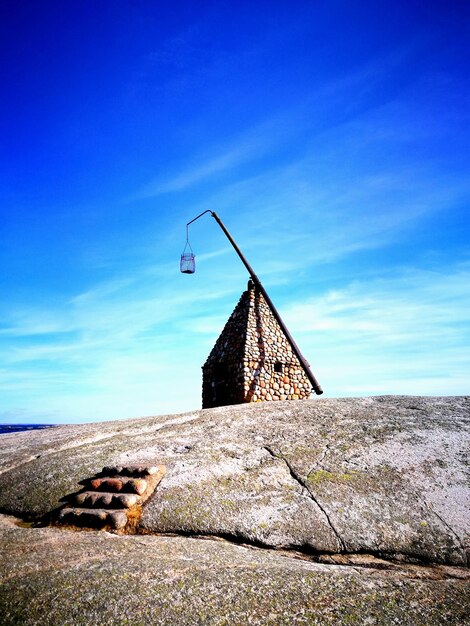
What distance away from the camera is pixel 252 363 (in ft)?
44.3

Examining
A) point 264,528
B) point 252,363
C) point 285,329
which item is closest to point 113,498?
point 264,528

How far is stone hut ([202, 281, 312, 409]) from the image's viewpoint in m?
13.5

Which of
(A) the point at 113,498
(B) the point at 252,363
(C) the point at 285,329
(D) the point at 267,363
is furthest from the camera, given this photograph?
(C) the point at 285,329

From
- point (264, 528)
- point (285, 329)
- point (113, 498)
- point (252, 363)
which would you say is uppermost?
point (285, 329)

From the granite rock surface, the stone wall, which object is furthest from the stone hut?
the granite rock surface

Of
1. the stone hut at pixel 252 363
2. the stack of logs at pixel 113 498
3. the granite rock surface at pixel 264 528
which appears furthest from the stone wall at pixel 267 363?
the stack of logs at pixel 113 498

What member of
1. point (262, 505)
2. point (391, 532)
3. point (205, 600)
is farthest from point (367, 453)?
point (205, 600)

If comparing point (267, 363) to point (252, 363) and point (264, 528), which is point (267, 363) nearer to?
point (252, 363)

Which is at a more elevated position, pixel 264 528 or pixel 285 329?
pixel 285 329

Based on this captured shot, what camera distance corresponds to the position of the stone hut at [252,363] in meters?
13.5

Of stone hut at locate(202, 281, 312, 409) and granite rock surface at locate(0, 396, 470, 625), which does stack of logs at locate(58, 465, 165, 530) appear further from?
stone hut at locate(202, 281, 312, 409)

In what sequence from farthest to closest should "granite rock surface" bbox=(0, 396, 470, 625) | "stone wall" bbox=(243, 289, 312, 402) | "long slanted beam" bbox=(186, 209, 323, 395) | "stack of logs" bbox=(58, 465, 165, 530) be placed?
1. "long slanted beam" bbox=(186, 209, 323, 395)
2. "stone wall" bbox=(243, 289, 312, 402)
3. "stack of logs" bbox=(58, 465, 165, 530)
4. "granite rock surface" bbox=(0, 396, 470, 625)

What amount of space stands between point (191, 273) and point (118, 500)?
415 inches

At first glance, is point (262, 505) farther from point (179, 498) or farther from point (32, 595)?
point (32, 595)
